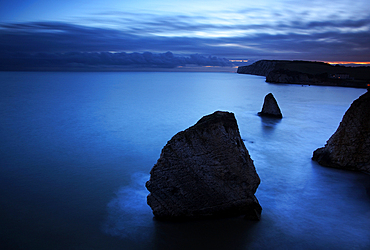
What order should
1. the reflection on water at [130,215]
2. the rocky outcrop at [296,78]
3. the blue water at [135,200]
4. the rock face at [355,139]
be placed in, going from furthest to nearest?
the rocky outcrop at [296,78] < the rock face at [355,139] < the reflection on water at [130,215] < the blue water at [135,200]

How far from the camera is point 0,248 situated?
23.3 ft

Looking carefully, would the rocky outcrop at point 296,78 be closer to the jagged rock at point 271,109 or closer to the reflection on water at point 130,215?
the jagged rock at point 271,109

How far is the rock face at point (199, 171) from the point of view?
794cm

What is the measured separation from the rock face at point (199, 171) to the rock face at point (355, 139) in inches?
279

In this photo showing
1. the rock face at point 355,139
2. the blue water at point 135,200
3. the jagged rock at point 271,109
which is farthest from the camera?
the jagged rock at point 271,109

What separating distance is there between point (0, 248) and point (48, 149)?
9.91 meters

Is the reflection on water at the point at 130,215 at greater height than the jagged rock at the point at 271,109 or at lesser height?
lesser

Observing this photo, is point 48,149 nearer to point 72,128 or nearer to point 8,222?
point 72,128

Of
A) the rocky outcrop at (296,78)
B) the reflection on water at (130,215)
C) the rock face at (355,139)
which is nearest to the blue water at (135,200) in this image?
the reflection on water at (130,215)

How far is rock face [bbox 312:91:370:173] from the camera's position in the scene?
39.9ft

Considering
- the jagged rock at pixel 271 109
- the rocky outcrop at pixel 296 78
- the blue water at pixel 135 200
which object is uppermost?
the rocky outcrop at pixel 296 78

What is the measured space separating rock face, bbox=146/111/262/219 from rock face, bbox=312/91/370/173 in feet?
23.2

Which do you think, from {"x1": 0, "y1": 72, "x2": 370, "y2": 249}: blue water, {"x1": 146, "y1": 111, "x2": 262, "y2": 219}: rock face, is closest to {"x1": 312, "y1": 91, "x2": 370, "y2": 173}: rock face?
{"x1": 0, "y1": 72, "x2": 370, "y2": 249}: blue water

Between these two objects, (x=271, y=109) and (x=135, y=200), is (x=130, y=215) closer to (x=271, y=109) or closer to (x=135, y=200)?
(x=135, y=200)
